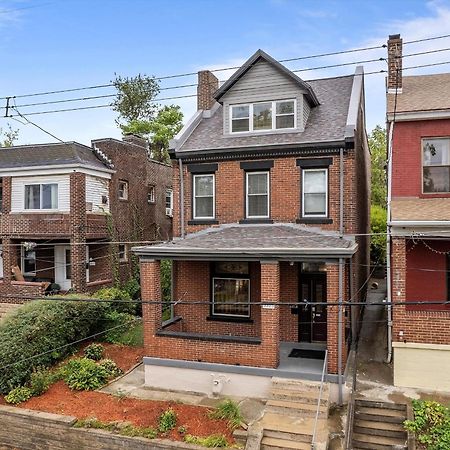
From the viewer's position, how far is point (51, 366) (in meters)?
15.5

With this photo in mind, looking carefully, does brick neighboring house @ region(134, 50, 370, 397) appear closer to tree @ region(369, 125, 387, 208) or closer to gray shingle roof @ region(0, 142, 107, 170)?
gray shingle roof @ region(0, 142, 107, 170)

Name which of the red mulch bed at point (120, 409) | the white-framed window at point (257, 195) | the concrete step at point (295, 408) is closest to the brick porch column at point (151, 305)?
the red mulch bed at point (120, 409)

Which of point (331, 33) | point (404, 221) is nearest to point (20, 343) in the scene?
point (404, 221)

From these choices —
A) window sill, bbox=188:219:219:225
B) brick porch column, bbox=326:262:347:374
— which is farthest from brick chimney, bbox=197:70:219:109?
brick porch column, bbox=326:262:347:374

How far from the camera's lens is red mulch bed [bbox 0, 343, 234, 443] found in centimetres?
1126

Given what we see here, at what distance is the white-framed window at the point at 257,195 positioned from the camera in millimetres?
15883

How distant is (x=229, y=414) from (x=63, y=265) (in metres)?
14.0

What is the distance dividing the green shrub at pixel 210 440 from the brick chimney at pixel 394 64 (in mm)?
13174

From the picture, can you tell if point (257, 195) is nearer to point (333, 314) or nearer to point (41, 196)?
point (333, 314)

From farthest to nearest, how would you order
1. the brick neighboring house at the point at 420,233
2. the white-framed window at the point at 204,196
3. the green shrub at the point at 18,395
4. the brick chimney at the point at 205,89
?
the brick chimney at the point at 205,89, the white-framed window at the point at 204,196, the green shrub at the point at 18,395, the brick neighboring house at the point at 420,233

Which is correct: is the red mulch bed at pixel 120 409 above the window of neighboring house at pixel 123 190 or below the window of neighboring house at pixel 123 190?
below

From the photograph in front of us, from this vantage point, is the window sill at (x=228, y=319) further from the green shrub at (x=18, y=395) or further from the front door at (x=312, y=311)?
the green shrub at (x=18, y=395)

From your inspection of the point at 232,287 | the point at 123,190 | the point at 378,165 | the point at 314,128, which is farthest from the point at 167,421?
the point at 378,165

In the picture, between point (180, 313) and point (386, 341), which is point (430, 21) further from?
point (180, 313)
